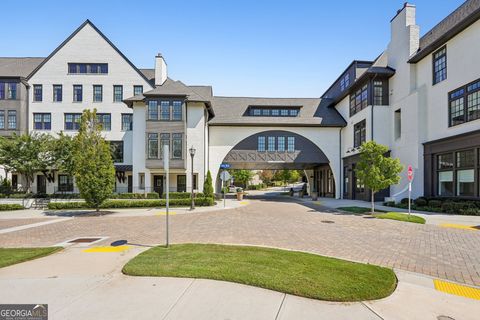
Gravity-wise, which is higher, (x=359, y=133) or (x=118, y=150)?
(x=359, y=133)

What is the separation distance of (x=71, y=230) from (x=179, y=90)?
1798cm

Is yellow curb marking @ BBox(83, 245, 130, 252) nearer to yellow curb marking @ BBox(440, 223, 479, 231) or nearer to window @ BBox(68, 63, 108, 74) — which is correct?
yellow curb marking @ BBox(440, 223, 479, 231)

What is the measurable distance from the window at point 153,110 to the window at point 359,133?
806 inches

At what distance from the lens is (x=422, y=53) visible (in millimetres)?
20594

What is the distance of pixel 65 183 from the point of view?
1229 inches

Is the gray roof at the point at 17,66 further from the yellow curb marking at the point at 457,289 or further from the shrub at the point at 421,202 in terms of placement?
the shrub at the point at 421,202

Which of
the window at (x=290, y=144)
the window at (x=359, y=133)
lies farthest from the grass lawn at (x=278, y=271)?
the window at (x=290, y=144)

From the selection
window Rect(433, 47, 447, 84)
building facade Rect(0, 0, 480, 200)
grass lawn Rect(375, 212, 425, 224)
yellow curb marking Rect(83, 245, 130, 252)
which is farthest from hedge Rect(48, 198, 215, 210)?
window Rect(433, 47, 447, 84)

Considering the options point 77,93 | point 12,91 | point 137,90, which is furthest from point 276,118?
point 12,91

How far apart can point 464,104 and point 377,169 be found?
723 centimetres

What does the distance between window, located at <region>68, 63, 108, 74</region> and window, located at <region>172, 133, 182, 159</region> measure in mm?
12761

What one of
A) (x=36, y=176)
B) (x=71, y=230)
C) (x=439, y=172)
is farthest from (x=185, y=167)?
(x=439, y=172)

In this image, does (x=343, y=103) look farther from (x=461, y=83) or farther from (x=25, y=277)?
(x=25, y=277)

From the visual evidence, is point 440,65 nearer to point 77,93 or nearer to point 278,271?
point 278,271
